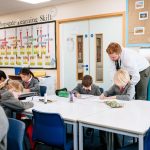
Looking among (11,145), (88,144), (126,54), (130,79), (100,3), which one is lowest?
(88,144)

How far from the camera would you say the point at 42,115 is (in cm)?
259

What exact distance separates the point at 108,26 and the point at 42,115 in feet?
11.6

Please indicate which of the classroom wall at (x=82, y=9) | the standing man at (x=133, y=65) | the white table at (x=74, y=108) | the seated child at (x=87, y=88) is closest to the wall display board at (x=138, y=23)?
the classroom wall at (x=82, y=9)

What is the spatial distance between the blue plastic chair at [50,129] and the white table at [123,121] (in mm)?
177

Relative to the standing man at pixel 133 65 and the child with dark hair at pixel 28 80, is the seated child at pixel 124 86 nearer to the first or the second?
the standing man at pixel 133 65

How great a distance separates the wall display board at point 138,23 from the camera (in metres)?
4.96

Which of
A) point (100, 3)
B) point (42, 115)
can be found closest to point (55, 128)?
point (42, 115)

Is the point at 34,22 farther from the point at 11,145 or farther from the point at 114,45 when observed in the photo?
the point at 11,145

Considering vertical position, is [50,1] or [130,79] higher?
[50,1]

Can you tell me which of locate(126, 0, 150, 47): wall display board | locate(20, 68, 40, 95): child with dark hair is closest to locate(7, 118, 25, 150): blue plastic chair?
locate(20, 68, 40, 95): child with dark hair

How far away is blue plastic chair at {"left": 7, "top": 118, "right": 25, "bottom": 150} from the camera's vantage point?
6.63 ft

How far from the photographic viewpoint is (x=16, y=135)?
2066mm

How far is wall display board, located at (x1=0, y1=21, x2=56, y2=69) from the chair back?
398 centimetres

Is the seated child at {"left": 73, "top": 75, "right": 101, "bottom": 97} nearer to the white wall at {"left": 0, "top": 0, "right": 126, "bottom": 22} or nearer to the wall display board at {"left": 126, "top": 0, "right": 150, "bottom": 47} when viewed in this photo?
the wall display board at {"left": 126, "top": 0, "right": 150, "bottom": 47}
